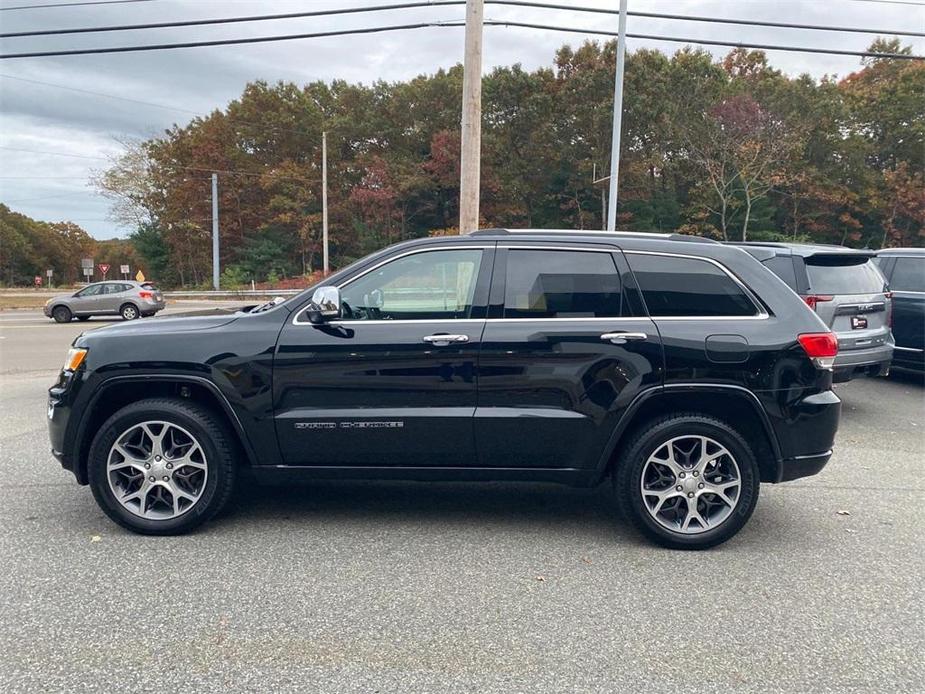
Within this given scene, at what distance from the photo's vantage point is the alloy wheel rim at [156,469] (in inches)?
157

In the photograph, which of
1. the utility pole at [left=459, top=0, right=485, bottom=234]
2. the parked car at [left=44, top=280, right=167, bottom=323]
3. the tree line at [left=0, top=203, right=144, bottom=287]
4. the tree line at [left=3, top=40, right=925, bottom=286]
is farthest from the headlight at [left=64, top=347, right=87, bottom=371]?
the tree line at [left=0, top=203, right=144, bottom=287]

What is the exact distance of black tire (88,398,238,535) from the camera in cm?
395

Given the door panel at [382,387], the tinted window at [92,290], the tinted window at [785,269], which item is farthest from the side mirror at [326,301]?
the tinted window at [92,290]

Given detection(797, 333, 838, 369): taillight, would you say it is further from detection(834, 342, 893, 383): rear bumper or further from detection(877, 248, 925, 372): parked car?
detection(877, 248, 925, 372): parked car

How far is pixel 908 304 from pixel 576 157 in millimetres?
30894

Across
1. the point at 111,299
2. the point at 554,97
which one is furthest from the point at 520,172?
the point at 111,299

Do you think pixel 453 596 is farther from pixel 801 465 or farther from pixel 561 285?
pixel 801 465

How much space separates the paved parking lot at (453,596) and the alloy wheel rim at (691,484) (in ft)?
0.70

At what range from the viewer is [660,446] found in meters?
3.91

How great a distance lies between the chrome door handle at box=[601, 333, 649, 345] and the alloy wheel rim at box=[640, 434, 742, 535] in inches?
25.0

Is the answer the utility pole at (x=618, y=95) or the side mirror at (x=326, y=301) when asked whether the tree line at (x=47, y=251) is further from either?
the side mirror at (x=326, y=301)

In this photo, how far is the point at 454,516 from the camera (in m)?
4.44

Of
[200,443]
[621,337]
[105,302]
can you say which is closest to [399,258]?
[621,337]

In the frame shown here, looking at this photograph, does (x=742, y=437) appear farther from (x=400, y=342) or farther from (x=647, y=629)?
(x=400, y=342)
